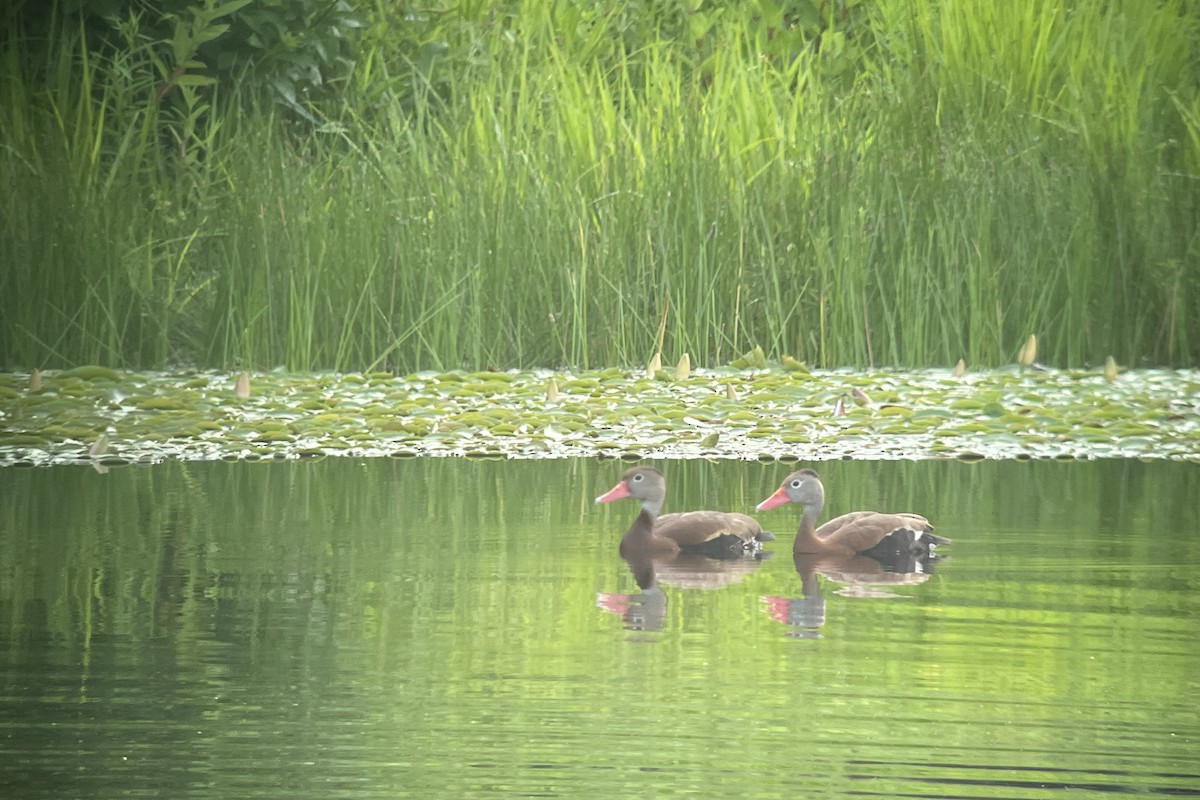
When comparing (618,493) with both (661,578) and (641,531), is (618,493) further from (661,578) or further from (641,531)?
(661,578)

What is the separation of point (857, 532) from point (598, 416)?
264cm

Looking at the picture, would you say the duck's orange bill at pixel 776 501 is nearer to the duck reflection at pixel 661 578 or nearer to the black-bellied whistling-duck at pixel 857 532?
the black-bellied whistling-duck at pixel 857 532

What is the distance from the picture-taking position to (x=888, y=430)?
7.57 meters

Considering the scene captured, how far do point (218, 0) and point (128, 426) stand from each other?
3.72 m

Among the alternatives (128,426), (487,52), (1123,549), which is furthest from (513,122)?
(1123,549)

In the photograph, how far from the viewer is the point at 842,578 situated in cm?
503

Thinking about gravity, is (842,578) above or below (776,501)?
below

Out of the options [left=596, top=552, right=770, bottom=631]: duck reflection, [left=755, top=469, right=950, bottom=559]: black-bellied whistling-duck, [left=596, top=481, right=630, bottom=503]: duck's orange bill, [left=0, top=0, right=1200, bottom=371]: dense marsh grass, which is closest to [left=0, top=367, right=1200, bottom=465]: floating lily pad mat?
[left=0, top=0, right=1200, bottom=371]: dense marsh grass

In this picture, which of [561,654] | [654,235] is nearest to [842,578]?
[561,654]

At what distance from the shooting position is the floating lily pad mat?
23.9ft

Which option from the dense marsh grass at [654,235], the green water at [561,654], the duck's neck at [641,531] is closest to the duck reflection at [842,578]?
the green water at [561,654]

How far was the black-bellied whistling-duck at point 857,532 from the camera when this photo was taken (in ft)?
17.1

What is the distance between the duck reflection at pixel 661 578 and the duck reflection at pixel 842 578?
18cm

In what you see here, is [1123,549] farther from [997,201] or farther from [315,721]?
[997,201]
